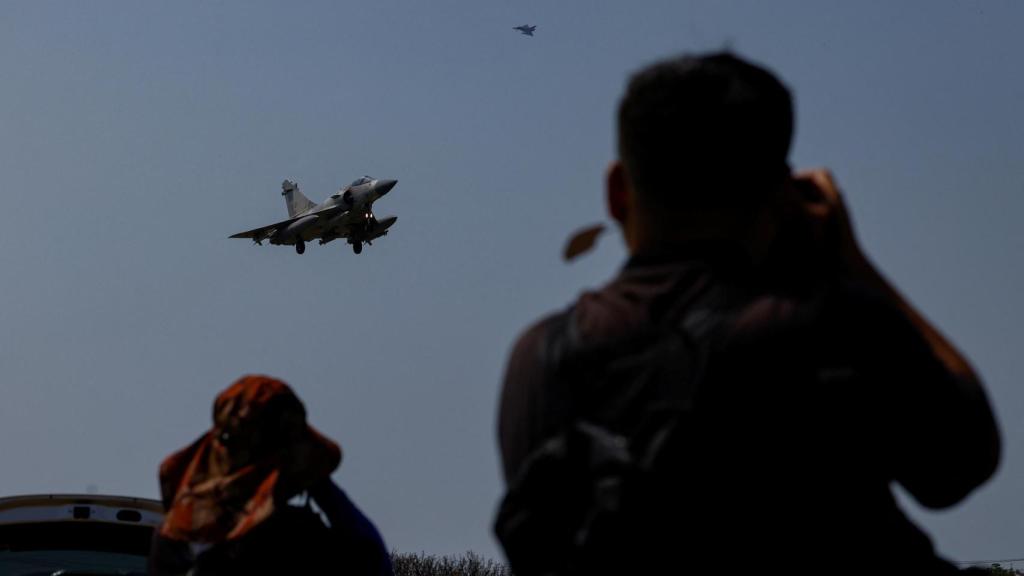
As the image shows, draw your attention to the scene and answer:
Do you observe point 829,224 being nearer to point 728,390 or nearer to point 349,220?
point 728,390

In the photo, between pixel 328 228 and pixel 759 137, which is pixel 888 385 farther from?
pixel 328 228

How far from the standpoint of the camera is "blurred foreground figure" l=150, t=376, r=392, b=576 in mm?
4223

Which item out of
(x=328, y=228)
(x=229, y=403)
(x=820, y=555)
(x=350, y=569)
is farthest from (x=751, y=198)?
(x=328, y=228)

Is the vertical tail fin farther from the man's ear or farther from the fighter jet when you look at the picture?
the man's ear

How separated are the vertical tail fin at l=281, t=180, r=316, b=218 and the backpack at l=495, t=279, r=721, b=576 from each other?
77.9m

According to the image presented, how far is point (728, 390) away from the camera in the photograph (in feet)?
7.37

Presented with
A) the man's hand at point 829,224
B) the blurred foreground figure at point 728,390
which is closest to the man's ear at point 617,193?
the blurred foreground figure at point 728,390

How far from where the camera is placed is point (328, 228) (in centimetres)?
6253

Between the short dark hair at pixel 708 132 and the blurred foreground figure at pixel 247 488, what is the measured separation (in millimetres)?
2012

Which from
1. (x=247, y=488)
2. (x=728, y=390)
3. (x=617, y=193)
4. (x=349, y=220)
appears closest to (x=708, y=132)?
(x=617, y=193)

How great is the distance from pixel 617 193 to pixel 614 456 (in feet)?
1.67

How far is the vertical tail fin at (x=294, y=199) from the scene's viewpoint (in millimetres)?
80500

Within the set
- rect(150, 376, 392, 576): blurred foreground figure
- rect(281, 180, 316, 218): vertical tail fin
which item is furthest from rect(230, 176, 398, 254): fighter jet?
rect(150, 376, 392, 576): blurred foreground figure

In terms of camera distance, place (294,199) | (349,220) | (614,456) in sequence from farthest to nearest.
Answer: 1. (294,199)
2. (349,220)
3. (614,456)
